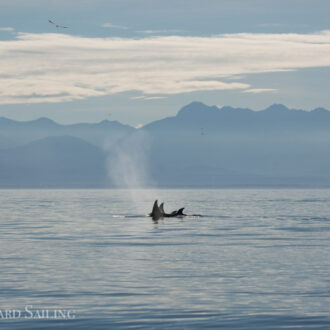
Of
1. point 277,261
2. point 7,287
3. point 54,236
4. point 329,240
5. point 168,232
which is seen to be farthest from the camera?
point 168,232

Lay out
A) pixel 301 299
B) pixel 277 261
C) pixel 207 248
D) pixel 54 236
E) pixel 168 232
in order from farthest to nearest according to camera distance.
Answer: pixel 168 232 → pixel 54 236 → pixel 207 248 → pixel 277 261 → pixel 301 299

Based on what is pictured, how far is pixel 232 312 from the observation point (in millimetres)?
25188

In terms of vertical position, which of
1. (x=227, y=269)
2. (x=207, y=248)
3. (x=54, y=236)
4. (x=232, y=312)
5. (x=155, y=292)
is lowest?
(x=232, y=312)

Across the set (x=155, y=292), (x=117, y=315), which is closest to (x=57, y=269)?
(x=155, y=292)

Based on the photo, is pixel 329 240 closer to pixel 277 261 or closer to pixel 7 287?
pixel 277 261

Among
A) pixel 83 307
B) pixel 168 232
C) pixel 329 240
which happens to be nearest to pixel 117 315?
pixel 83 307

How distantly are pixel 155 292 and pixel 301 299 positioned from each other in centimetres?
502

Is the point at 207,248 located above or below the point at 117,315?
above

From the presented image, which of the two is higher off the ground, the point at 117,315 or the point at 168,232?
the point at 168,232

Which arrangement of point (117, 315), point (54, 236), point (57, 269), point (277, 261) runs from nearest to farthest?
point (117, 315), point (57, 269), point (277, 261), point (54, 236)

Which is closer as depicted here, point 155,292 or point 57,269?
point 155,292

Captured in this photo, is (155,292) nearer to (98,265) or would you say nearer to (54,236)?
(98,265)

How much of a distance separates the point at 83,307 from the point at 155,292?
345 centimetres

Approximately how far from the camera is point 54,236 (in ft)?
173
